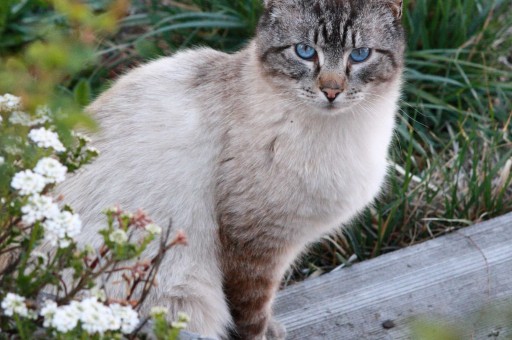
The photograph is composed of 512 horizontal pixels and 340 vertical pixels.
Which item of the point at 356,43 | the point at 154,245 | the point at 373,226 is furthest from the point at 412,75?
the point at 154,245

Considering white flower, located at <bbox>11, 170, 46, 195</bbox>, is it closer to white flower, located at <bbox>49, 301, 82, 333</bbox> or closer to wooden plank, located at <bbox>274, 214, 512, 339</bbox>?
white flower, located at <bbox>49, 301, 82, 333</bbox>

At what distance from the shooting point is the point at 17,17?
13.3ft

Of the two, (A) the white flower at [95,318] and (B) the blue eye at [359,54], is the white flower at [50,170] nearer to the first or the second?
(A) the white flower at [95,318]

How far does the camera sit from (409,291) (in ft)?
9.57

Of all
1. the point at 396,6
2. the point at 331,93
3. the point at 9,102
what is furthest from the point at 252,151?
the point at 9,102

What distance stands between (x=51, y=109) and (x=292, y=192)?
1128 millimetres

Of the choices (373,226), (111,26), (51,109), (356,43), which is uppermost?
(111,26)

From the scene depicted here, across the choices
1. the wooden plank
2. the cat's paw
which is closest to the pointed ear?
the wooden plank

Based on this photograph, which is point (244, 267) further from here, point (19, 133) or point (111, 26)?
point (111, 26)

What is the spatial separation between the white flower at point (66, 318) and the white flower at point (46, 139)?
32 cm

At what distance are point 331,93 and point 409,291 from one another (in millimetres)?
855

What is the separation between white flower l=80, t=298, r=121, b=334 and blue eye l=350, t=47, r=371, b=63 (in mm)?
1209

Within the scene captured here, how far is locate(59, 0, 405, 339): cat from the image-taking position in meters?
2.52

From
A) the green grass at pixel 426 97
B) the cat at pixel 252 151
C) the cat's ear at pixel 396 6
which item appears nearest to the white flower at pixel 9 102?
the cat at pixel 252 151
